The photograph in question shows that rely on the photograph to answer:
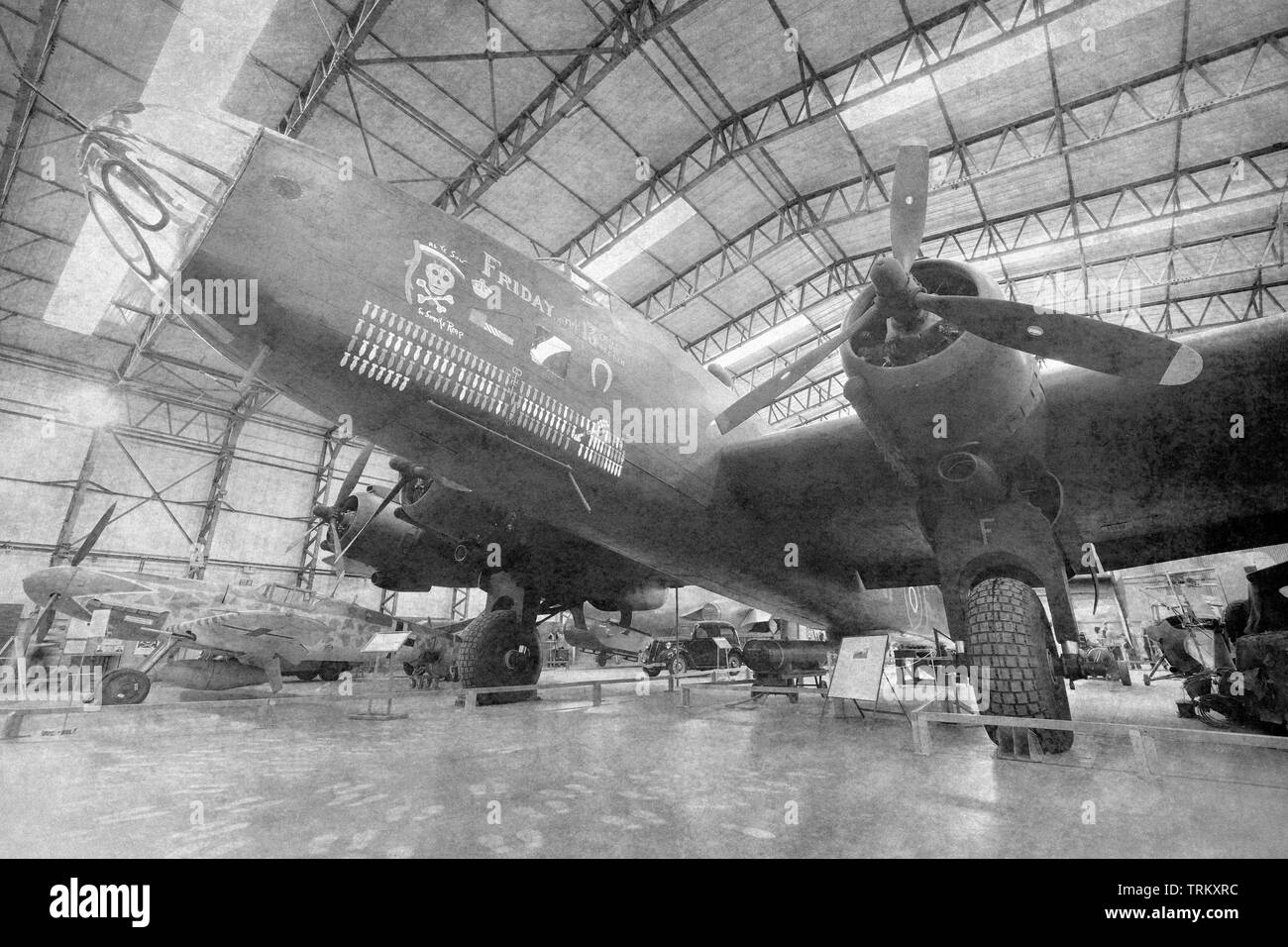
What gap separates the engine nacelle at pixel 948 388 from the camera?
480cm

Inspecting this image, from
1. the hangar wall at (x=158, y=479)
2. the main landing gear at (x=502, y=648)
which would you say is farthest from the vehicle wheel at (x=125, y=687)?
the hangar wall at (x=158, y=479)

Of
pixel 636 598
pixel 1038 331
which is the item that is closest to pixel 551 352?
pixel 1038 331

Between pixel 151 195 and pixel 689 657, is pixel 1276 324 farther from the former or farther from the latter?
pixel 689 657

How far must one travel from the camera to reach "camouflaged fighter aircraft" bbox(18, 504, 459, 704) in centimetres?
974

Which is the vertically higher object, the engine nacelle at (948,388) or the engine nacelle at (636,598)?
the engine nacelle at (948,388)

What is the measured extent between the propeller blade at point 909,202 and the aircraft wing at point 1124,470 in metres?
1.75

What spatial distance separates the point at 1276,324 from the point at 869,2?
11316 mm

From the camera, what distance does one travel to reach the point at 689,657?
65.4 ft

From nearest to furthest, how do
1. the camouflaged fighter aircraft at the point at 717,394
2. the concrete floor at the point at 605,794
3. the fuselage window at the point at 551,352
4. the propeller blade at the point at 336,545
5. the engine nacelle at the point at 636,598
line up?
the concrete floor at the point at 605,794 < the camouflaged fighter aircraft at the point at 717,394 < the fuselage window at the point at 551,352 < the propeller blade at the point at 336,545 < the engine nacelle at the point at 636,598

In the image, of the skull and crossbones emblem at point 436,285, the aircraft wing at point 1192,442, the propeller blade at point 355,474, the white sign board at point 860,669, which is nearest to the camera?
the skull and crossbones emblem at point 436,285

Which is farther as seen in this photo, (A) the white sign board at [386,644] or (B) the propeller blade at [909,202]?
(A) the white sign board at [386,644]

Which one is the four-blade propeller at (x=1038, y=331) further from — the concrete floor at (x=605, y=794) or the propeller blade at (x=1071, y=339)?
the concrete floor at (x=605, y=794)

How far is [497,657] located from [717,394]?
549cm
